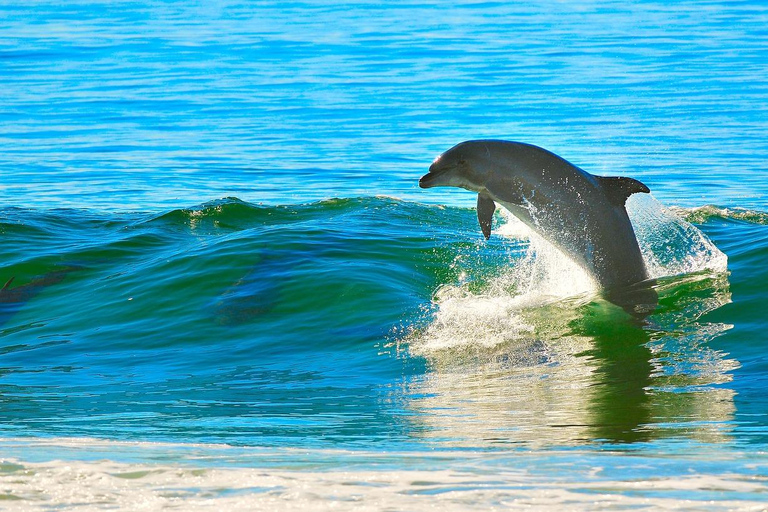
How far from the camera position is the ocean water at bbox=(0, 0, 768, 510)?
5.54m

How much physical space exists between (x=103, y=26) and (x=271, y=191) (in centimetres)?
3124

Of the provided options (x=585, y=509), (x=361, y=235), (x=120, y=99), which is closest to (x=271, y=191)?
(x=361, y=235)

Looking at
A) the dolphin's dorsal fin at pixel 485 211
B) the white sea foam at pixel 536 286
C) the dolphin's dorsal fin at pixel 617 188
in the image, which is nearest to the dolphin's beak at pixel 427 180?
the dolphin's dorsal fin at pixel 485 211

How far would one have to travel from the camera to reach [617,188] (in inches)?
416

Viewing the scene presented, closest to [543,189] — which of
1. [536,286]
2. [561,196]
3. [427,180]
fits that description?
[561,196]

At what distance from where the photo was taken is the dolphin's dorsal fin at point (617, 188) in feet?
34.5

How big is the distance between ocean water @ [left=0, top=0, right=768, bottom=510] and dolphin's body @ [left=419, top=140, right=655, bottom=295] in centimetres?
81

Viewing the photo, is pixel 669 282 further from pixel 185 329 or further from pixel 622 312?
pixel 185 329

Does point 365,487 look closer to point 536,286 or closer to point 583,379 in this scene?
point 583,379

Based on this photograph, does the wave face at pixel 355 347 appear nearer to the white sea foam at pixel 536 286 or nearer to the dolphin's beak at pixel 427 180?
the white sea foam at pixel 536 286

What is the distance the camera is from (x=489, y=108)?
100ft

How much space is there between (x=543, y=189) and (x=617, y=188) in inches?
26.0

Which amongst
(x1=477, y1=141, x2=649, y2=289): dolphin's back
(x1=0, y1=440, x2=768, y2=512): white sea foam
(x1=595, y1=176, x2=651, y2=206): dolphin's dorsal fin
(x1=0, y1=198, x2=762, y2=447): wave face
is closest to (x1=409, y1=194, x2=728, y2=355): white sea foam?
(x1=0, y1=198, x2=762, y2=447): wave face

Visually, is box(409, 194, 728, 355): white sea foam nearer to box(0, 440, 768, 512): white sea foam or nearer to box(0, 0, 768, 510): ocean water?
box(0, 0, 768, 510): ocean water
